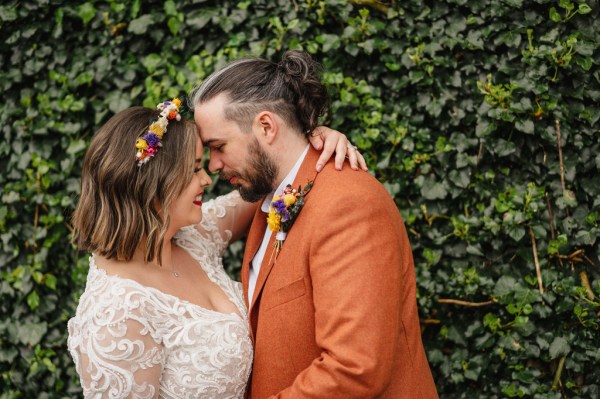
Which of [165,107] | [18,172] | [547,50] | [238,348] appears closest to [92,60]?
[18,172]

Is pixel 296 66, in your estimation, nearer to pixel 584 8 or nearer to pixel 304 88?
pixel 304 88

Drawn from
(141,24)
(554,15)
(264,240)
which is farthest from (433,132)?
(141,24)

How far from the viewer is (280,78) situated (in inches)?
97.7

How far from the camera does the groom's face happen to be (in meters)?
2.42

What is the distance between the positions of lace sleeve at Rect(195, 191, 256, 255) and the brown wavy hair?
523 millimetres

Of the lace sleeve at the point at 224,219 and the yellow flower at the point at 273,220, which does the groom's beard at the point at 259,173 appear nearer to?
the yellow flower at the point at 273,220

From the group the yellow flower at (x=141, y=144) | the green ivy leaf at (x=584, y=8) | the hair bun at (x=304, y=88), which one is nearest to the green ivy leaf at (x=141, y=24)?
the hair bun at (x=304, y=88)

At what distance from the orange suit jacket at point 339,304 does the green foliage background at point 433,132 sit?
2.89ft

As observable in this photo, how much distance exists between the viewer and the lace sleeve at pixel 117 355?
2090mm

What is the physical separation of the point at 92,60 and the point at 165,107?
4.89 ft

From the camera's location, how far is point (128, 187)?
2320mm

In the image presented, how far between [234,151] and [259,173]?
0.14m

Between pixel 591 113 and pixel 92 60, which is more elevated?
pixel 92 60

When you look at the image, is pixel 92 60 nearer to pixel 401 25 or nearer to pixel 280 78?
pixel 280 78
